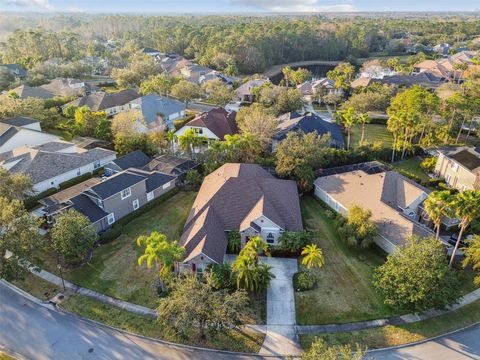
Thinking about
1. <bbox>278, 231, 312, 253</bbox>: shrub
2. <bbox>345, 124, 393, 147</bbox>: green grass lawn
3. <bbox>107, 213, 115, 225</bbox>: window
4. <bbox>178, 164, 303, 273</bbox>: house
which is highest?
<bbox>178, 164, 303, 273</bbox>: house

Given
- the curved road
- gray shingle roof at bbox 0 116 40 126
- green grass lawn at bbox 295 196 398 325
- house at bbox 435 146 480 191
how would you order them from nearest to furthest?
the curved road → green grass lawn at bbox 295 196 398 325 → house at bbox 435 146 480 191 → gray shingle roof at bbox 0 116 40 126

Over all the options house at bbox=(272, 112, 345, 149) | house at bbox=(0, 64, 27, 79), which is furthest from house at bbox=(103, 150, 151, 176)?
house at bbox=(0, 64, 27, 79)

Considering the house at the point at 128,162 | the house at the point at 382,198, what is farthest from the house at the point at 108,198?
the house at the point at 382,198

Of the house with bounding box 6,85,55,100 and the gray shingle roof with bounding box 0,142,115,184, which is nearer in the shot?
the gray shingle roof with bounding box 0,142,115,184

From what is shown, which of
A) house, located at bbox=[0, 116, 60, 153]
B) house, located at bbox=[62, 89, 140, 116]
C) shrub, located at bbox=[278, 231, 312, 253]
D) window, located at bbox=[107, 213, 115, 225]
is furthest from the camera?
house, located at bbox=[62, 89, 140, 116]

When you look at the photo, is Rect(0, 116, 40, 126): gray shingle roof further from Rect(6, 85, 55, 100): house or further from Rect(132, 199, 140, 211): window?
Rect(132, 199, 140, 211): window

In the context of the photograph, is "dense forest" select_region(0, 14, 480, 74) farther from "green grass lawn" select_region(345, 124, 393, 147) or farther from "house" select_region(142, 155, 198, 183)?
"house" select_region(142, 155, 198, 183)

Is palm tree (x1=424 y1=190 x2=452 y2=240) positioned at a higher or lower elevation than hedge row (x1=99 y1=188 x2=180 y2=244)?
higher

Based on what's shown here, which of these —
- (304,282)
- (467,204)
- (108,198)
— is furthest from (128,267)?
(467,204)
